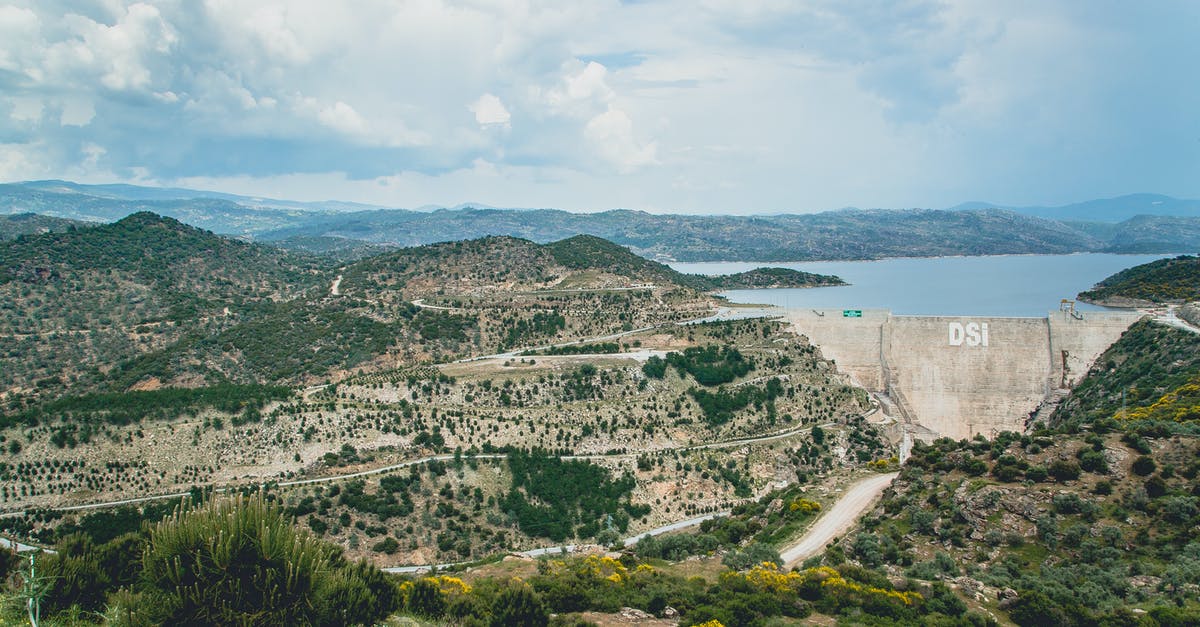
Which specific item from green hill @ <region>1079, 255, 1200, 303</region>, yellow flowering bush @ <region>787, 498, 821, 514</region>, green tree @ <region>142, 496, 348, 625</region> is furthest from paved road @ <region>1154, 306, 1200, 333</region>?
green tree @ <region>142, 496, 348, 625</region>

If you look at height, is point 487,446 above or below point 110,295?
below

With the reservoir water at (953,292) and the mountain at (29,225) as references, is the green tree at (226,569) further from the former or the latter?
the mountain at (29,225)

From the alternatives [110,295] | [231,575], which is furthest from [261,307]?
[231,575]

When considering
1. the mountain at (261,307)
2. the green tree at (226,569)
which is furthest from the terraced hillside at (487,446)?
the green tree at (226,569)

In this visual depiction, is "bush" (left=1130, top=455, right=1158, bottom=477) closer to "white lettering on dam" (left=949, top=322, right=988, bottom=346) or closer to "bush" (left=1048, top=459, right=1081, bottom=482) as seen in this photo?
"bush" (left=1048, top=459, right=1081, bottom=482)

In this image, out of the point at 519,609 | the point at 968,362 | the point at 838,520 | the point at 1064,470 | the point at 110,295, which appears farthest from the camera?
the point at 110,295

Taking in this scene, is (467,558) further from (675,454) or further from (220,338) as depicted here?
(220,338)

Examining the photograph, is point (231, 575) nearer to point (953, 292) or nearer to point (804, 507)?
point (804, 507)
